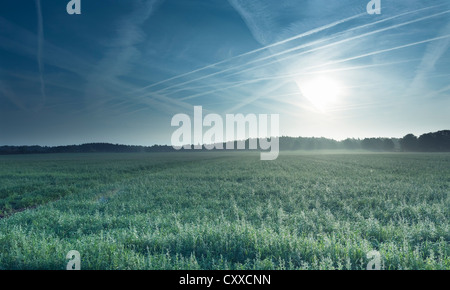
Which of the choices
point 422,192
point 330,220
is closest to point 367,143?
point 422,192

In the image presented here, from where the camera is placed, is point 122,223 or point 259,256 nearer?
point 259,256

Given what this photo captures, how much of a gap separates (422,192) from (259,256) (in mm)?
14012

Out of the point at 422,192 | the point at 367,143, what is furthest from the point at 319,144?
the point at 422,192

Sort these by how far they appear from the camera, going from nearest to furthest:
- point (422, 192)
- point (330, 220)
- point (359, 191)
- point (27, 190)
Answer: point (330, 220) → point (422, 192) → point (359, 191) → point (27, 190)

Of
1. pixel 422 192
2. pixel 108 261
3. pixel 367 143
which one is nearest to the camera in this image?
pixel 108 261

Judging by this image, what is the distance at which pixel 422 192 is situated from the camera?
13555 mm
